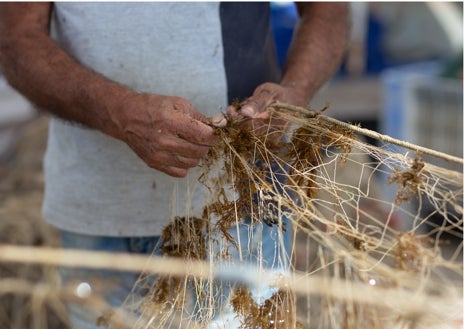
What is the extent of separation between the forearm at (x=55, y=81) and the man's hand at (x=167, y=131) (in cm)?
4

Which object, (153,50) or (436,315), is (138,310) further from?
(436,315)

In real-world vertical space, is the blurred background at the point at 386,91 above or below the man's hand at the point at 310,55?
above

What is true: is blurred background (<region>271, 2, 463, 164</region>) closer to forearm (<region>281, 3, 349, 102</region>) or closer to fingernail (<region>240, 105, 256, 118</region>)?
forearm (<region>281, 3, 349, 102</region>)

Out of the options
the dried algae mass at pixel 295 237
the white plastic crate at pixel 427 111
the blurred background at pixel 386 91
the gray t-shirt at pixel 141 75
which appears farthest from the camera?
the white plastic crate at pixel 427 111

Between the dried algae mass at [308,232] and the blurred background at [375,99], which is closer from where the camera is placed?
the dried algae mass at [308,232]

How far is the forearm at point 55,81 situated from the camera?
4.03 feet

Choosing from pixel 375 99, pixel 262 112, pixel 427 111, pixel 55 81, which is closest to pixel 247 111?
pixel 262 112

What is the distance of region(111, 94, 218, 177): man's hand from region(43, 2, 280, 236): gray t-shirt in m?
0.19

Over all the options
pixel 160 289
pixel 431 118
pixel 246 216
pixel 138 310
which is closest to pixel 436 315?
pixel 246 216

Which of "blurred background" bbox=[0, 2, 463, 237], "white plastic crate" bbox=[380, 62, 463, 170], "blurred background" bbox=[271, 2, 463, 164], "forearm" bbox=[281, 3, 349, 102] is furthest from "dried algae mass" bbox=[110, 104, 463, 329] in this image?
"blurred background" bbox=[271, 2, 463, 164]

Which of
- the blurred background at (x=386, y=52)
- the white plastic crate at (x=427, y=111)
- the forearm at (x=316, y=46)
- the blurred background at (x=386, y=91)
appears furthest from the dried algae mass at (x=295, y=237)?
the blurred background at (x=386, y=52)

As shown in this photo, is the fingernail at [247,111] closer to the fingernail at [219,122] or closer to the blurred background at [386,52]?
the fingernail at [219,122]

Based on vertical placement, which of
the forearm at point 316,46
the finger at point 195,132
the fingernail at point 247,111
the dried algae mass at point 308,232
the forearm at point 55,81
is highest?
the forearm at point 316,46

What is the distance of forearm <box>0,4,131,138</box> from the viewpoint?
4.03 feet
